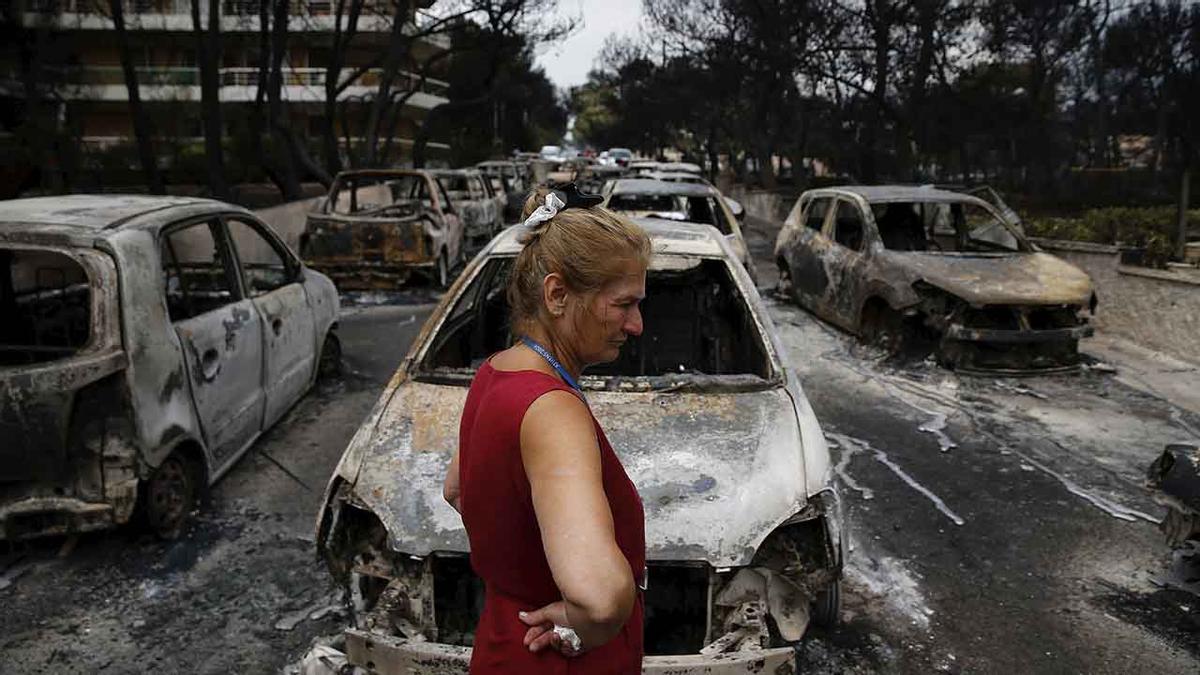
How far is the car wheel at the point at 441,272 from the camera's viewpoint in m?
11.9

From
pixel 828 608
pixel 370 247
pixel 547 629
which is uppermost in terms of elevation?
pixel 547 629

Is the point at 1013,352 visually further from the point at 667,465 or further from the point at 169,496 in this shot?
the point at 169,496

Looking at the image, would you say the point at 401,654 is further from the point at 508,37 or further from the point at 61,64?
the point at 61,64

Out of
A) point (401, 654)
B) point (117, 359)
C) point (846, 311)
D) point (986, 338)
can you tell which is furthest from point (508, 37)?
point (401, 654)

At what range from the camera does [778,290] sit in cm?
1142

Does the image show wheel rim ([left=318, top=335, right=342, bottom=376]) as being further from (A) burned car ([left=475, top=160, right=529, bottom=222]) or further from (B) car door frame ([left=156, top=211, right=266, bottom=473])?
(A) burned car ([left=475, top=160, right=529, bottom=222])

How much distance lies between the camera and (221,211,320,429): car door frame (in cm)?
546

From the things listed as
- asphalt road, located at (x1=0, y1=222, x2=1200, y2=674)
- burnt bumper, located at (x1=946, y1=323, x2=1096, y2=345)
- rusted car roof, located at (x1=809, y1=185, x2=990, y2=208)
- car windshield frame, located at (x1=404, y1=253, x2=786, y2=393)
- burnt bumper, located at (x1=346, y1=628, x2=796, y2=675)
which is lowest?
asphalt road, located at (x1=0, y1=222, x2=1200, y2=674)

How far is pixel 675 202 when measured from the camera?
1095 centimetres

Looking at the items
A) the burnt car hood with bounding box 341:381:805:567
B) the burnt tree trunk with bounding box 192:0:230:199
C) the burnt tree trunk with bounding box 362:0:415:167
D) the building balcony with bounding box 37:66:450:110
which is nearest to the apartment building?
the building balcony with bounding box 37:66:450:110

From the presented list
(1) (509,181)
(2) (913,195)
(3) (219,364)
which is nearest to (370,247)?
(2) (913,195)

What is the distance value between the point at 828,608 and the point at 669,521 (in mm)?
1112

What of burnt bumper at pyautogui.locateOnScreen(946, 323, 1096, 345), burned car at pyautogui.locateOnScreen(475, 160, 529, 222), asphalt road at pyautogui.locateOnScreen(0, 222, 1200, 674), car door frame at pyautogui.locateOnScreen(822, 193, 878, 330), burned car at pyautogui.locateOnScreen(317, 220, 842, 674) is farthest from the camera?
burned car at pyautogui.locateOnScreen(475, 160, 529, 222)

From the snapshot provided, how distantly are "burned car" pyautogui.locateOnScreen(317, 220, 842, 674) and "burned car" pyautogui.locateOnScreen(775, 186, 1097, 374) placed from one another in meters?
4.56
